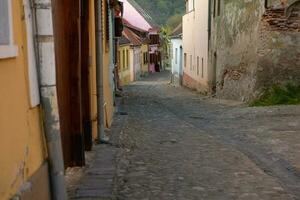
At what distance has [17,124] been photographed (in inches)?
146

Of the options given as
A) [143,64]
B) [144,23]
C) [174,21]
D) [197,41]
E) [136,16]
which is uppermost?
[136,16]

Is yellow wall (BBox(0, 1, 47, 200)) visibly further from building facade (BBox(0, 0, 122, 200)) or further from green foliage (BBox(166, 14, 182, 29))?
green foliage (BBox(166, 14, 182, 29))

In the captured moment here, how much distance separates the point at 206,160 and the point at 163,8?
82.0m

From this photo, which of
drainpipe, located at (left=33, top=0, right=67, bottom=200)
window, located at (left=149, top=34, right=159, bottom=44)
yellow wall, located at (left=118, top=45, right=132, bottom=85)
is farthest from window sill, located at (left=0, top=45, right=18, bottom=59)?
window, located at (left=149, top=34, right=159, bottom=44)

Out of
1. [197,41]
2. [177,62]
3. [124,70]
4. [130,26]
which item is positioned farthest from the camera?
[130,26]

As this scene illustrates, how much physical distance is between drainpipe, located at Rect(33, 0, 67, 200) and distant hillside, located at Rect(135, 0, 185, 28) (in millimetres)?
81061

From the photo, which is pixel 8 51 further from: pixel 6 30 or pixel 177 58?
pixel 177 58

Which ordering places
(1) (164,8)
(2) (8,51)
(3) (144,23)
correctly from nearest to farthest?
(2) (8,51), (3) (144,23), (1) (164,8)

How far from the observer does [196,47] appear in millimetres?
30484

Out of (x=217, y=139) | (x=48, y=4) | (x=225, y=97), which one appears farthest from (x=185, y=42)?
(x=48, y=4)

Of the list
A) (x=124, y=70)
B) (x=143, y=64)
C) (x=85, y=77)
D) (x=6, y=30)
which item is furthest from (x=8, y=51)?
(x=143, y=64)

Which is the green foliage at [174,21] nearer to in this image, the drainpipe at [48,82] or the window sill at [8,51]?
the drainpipe at [48,82]

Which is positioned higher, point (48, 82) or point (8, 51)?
point (8, 51)

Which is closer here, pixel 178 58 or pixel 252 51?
pixel 252 51
